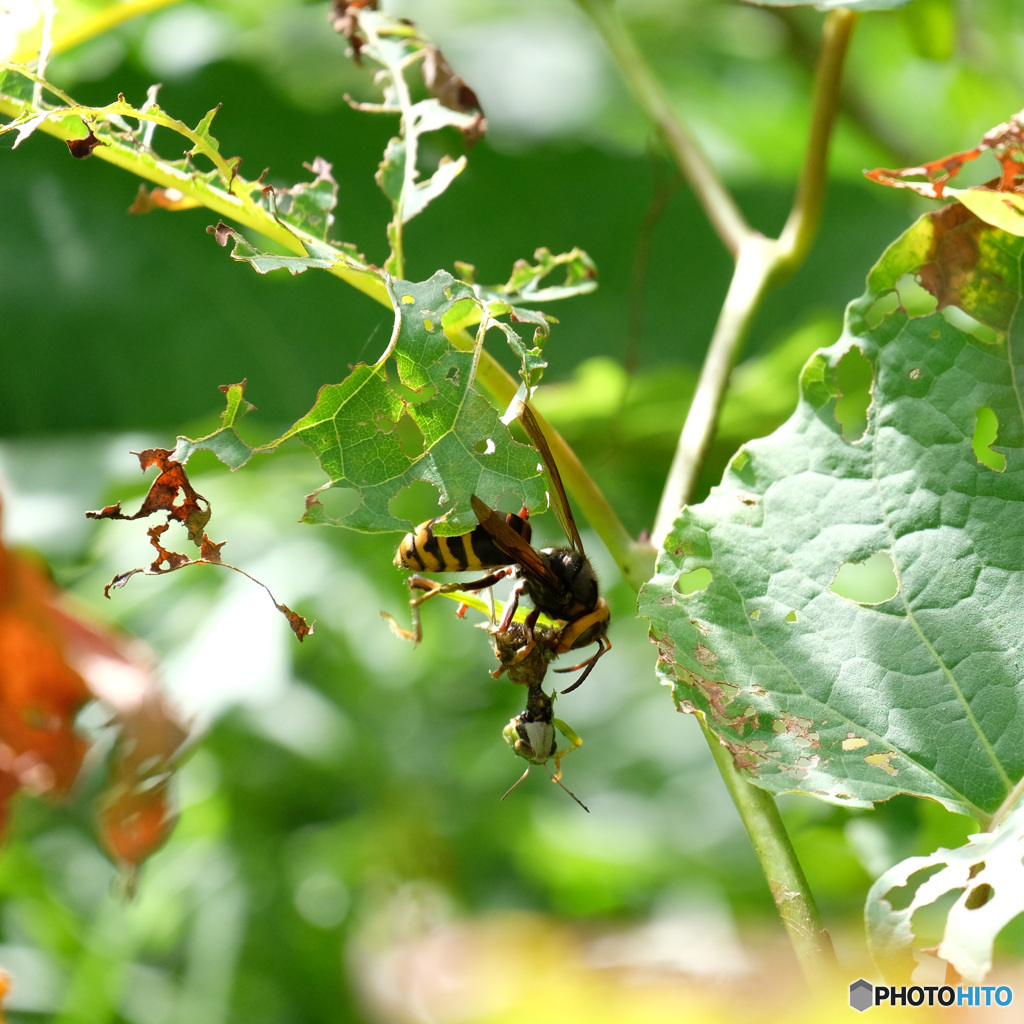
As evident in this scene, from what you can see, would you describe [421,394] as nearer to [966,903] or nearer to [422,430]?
[422,430]

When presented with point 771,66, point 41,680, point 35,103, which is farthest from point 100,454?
point 771,66

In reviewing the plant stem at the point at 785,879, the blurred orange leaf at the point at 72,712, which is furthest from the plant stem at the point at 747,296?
the blurred orange leaf at the point at 72,712

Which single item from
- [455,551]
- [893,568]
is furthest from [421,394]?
[893,568]

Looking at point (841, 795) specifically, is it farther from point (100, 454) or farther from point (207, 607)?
point (207, 607)

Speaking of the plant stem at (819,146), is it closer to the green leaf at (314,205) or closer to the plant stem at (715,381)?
the plant stem at (715,381)

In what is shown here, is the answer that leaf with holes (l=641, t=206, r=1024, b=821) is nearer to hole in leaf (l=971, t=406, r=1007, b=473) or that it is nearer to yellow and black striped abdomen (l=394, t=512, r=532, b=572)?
hole in leaf (l=971, t=406, r=1007, b=473)

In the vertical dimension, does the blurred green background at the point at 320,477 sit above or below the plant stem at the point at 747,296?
below
